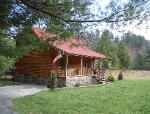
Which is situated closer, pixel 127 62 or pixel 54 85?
pixel 54 85

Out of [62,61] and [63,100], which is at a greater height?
[62,61]

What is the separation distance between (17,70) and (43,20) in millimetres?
22385

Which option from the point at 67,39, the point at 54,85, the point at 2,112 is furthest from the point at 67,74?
the point at 67,39

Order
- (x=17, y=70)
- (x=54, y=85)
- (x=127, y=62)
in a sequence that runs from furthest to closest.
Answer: (x=127, y=62)
(x=17, y=70)
(x=54, y=85)

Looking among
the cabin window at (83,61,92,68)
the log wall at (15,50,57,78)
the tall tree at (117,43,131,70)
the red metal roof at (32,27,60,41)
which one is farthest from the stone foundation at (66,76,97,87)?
the tall tree at (117,43,131,70)

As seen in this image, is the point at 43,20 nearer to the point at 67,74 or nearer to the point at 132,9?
the point at 132,9

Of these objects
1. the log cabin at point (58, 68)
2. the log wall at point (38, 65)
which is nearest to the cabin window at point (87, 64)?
the log cabin at point (58, 68)

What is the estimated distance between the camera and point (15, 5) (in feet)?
32.5

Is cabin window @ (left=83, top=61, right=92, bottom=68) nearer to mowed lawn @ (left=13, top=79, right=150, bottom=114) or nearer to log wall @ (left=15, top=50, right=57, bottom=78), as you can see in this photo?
log wall @ (left=15, top=50, right=57, bottom=78)

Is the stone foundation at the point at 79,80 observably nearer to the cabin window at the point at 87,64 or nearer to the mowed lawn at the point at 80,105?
the cabin window at the point at 87,64

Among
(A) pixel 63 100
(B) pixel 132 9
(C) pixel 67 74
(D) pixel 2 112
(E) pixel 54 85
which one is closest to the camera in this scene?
(B) pixel 132 9

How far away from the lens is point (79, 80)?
30.0m

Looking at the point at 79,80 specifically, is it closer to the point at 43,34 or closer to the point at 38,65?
the point at 38,65

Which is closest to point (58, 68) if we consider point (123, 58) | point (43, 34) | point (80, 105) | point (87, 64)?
point (87, 64)
